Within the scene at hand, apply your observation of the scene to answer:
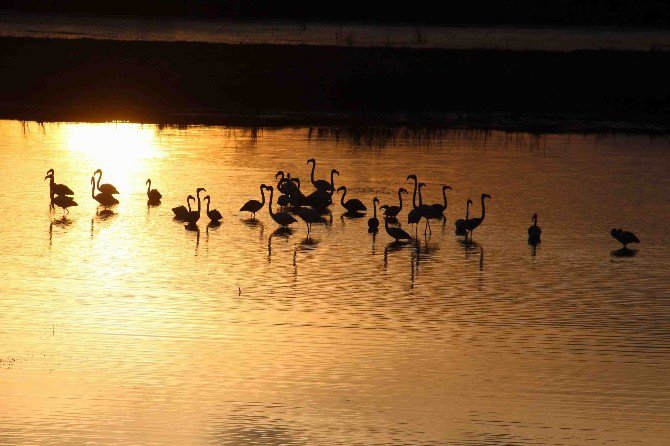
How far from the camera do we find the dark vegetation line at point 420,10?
68.4m

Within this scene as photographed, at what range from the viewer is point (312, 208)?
21297 mm

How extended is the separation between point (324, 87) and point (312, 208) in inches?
712

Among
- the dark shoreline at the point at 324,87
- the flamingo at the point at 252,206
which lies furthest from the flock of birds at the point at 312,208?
the dark shoreline at the point at 324,87

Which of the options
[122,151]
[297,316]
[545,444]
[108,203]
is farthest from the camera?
[122,151]

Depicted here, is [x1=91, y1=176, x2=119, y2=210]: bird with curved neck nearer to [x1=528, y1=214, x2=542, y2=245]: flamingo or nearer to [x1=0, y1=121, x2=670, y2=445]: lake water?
[x1=0, y1=121, x2=670, y2=445]: lake water

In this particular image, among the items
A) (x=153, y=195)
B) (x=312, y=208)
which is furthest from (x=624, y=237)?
(x=153, y=195)

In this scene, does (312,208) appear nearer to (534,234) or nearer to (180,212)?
(180,212)

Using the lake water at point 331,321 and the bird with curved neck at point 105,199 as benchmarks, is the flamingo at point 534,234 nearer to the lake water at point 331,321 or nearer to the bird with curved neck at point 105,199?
the lake water at point 331,321

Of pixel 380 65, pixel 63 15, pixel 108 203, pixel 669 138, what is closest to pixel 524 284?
pixel 108 203

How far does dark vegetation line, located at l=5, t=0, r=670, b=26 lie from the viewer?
68375 millimetres

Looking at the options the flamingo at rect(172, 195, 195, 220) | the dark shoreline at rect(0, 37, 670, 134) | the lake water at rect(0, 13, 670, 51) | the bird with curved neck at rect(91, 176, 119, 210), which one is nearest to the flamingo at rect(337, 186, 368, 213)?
the flamingo at rect(172, 195, 195, 220)

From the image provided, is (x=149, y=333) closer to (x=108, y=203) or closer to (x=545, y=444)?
(x=545, y=444)

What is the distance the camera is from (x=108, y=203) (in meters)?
21.1

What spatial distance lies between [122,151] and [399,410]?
667 inches
